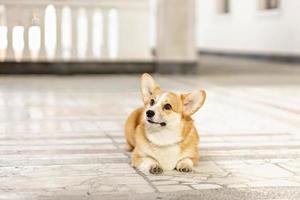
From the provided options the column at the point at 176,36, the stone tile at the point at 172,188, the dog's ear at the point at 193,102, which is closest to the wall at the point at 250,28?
the column at the point at 176,36

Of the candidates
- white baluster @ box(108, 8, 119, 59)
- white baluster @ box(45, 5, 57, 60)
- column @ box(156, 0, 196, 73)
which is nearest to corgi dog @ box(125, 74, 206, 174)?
column @ box(156, 0, 196, 73)

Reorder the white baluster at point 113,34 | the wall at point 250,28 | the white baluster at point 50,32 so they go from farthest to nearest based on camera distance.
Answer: the wall at point 250,28
the white baluster at point 113,34
the white baluster at point 50,32

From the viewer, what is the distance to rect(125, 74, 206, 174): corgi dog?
3305 mm

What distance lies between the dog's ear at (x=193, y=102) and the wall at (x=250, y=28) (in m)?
11.2

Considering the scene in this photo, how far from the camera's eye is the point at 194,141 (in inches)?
139

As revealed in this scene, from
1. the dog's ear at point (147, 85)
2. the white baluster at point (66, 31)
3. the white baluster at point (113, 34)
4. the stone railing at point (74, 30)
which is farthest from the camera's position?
the white baluster at point (113, 34)

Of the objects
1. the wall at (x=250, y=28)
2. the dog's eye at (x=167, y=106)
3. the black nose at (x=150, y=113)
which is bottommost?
the wall at (x=250, y=28)

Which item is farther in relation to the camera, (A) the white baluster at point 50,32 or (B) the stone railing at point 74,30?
(A) the white baluster at point 50,32

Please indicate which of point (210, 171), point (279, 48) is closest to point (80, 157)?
point (210, 171)

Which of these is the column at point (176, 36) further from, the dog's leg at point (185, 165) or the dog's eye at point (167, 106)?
the dog's eye at point (167, 106)

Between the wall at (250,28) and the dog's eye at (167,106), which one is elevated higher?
the dog's eye at (167,106)

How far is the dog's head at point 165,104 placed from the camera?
3.27 metres

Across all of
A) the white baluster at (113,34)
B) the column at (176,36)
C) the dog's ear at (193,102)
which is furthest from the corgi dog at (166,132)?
the white baluster at (113,34)

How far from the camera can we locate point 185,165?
345cm
